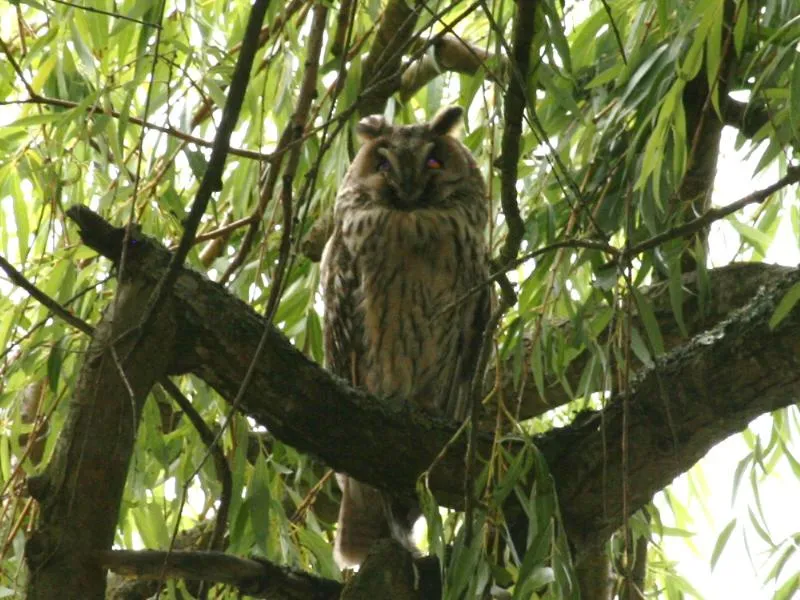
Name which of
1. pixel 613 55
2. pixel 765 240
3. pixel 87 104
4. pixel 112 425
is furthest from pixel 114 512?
pixel 765 240

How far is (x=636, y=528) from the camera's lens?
1885 mm

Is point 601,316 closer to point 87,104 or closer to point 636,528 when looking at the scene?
point 636,528

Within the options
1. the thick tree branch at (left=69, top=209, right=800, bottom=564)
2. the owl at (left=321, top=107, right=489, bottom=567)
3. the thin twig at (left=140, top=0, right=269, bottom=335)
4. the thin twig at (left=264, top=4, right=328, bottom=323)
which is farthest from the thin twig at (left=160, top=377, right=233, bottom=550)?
the owl at (left=321, top=107, right=489, bottom=567)

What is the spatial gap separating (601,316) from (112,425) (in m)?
0.78

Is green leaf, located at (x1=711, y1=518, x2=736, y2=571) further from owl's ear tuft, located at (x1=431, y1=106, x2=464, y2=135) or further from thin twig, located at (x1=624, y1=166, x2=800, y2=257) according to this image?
owl's ear tuft, located at (x1=431, y1=106, x2=464, y2=135)

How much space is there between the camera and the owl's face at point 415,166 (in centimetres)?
259

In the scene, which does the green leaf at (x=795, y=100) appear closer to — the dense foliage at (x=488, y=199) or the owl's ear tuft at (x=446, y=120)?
the dense foliage at (x=488, y=199)

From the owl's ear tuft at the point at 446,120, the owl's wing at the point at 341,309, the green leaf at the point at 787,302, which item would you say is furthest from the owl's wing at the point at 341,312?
the green leaf at the point at 787,302

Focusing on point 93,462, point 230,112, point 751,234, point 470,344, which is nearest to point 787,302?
point 751,234

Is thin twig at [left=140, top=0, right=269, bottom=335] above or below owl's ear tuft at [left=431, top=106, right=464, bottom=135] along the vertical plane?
below

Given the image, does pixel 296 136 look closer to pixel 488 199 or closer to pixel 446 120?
pixel 488 199

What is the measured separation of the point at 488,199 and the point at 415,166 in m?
1.02

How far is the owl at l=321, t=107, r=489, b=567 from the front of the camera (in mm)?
2596

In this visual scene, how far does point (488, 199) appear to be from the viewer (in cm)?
161
